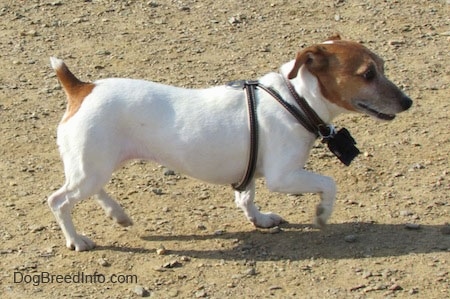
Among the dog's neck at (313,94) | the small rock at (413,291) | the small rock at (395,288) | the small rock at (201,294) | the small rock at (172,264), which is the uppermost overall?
the dog's neck at (313,94)

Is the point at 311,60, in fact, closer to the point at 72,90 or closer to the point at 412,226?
the point at 412,226

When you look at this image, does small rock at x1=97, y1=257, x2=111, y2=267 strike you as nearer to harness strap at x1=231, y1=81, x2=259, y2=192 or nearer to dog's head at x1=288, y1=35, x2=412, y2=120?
harness strap at x1=231, y1=81, x2=259, y2=192

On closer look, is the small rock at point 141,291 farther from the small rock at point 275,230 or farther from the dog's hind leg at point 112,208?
the small rock at point 275,230

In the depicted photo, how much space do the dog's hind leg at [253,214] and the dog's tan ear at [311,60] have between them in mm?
878

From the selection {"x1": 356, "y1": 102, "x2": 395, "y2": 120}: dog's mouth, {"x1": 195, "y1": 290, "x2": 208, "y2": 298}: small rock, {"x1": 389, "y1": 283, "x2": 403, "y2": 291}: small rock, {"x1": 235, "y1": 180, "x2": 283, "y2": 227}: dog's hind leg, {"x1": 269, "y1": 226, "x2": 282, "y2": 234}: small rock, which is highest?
{"x1": 356, "y1": 102, "x2": 395, "y2": 120}: dog's mouth

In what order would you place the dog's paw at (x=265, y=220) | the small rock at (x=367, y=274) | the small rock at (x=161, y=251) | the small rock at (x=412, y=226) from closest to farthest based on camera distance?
the small rock at (x=367, y=274) → the small rock at (x=161, y=251) → the small rock at (x=412, y=226) → the dog's paw at (x=265, y=220)

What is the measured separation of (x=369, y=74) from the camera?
5.38m

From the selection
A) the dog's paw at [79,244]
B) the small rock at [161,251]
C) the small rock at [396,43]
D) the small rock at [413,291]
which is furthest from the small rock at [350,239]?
the small rock at [396,43]

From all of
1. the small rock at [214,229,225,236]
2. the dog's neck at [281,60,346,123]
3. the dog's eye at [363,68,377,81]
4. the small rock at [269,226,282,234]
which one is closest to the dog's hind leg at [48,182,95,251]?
the small rock at [214,229,225,236]

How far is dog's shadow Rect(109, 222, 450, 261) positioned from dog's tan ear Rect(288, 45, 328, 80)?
1020 mm

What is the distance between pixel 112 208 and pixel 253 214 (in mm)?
853

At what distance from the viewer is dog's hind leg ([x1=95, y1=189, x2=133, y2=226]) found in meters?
5.85

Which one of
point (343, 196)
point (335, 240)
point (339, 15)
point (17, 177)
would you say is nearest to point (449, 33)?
point (339, 15)

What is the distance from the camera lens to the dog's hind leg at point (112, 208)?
5852 millimetres
